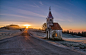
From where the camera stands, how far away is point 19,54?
9.12m

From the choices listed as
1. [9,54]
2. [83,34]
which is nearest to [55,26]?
[9,54]

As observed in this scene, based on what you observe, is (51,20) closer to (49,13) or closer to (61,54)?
(49,13)

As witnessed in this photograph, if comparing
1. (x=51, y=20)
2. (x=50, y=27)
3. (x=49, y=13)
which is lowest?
(x=50, y=27)

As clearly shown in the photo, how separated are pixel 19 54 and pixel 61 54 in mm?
5521

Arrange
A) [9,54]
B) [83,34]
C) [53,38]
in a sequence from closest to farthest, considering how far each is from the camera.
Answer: [9,54], [53,38], [83,34]

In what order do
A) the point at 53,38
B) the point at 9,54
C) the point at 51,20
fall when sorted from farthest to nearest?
1. the point at 51,20
2. the point at 53,38
3. the point at 9,54

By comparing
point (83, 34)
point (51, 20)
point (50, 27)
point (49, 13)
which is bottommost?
point (83, 34)

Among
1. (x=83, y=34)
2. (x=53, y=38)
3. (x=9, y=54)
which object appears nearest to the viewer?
(x=9, y=54)

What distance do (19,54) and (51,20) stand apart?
803 inches

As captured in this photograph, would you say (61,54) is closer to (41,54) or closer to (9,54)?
(41,54)

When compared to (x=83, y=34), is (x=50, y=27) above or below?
above

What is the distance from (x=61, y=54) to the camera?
9.24 m

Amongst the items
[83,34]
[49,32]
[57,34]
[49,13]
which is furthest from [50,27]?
[83,34]

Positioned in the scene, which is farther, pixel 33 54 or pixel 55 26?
pixel 55 26
